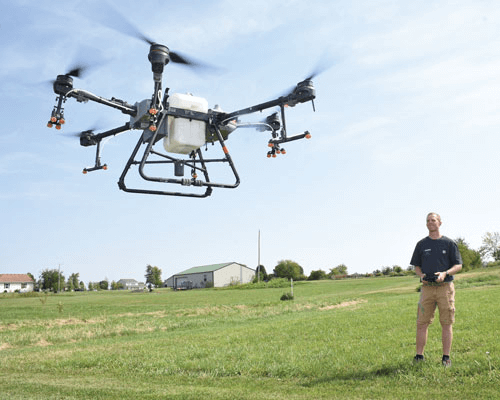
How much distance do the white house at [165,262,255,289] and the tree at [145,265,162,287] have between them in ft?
75.9

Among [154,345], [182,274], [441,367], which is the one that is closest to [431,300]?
[441,367]

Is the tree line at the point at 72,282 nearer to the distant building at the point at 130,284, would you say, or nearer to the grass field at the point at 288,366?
the distant building at the point at 130,284

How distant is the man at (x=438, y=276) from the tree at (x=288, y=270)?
295ft

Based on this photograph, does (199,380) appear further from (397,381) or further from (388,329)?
(388,329)

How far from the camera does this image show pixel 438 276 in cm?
754

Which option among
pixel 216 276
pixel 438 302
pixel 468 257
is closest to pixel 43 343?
pixel 438 302

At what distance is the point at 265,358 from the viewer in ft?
34.0

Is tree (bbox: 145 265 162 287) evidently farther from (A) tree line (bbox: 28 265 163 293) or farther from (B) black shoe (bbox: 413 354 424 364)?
(B) black shoe (bbox: 413 354 424 364)

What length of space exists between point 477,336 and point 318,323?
6454mm

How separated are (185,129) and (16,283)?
150 meters

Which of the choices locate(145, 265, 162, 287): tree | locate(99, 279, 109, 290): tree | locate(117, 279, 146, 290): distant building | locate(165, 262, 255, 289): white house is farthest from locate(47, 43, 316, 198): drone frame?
locate(117, 279, 146, 290): distant building

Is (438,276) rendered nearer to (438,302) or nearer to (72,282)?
(438,302)

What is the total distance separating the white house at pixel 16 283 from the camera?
133750mm

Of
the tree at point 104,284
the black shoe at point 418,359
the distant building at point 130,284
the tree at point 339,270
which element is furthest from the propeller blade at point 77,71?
the distant building at point 130,284
